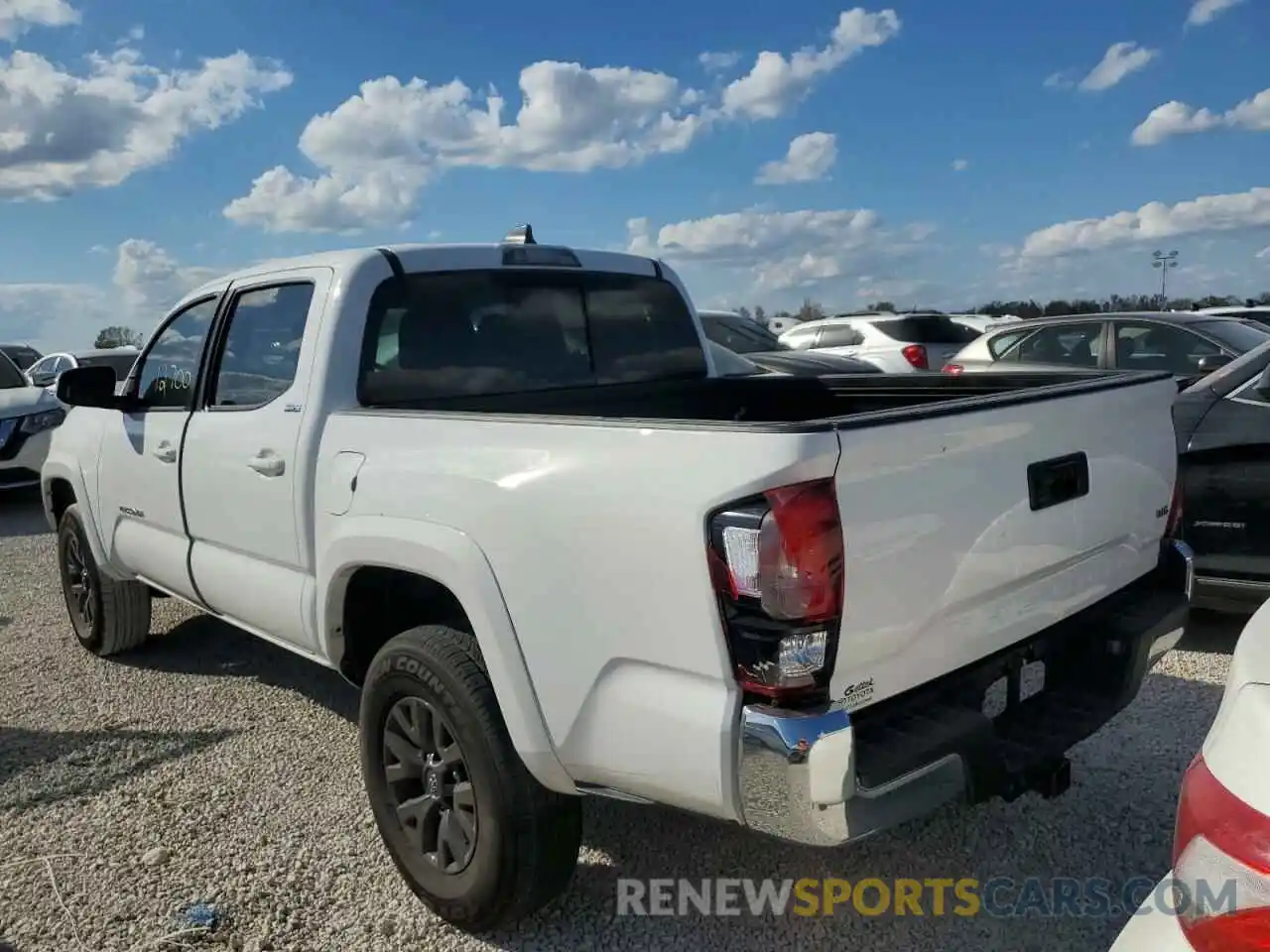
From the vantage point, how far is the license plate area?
259cm

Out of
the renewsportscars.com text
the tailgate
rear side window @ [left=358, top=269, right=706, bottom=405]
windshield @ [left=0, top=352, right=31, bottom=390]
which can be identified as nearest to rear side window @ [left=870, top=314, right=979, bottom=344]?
windshield @ [left=0, top=352, right=31, bottom=390]

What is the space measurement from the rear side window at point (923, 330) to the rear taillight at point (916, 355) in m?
0.38

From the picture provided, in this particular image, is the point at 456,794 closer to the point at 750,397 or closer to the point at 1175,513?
the point at 750,397

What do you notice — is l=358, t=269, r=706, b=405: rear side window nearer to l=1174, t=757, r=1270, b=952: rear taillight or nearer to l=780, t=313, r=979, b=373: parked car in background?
l=1174, t=757, r=1270, b=952: rear taillight

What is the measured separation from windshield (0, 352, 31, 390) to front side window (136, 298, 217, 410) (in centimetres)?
796

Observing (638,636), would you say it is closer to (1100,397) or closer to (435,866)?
(435,866)

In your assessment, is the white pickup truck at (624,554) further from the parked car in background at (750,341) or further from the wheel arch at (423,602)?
the parked car in background at (750,341)

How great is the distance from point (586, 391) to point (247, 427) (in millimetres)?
1233

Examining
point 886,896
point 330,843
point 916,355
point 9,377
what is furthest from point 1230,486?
point 9,377

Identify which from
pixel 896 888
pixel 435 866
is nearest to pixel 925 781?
pixel 896 888

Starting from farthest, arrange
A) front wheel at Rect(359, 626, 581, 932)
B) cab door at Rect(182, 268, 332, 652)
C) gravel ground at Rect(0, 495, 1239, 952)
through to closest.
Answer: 1. cab door at Rect(182, 268, 332, 652)
2. gravel ground at Rect(0, 495, 1239, 952)
3. front wheel at Rect(359, 626, 581, 932)

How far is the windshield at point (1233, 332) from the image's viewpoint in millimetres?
7809

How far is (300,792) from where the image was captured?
3.86 metres

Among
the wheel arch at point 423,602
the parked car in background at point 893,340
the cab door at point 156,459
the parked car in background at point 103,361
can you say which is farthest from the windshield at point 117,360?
the wheel arch at point 423,602
